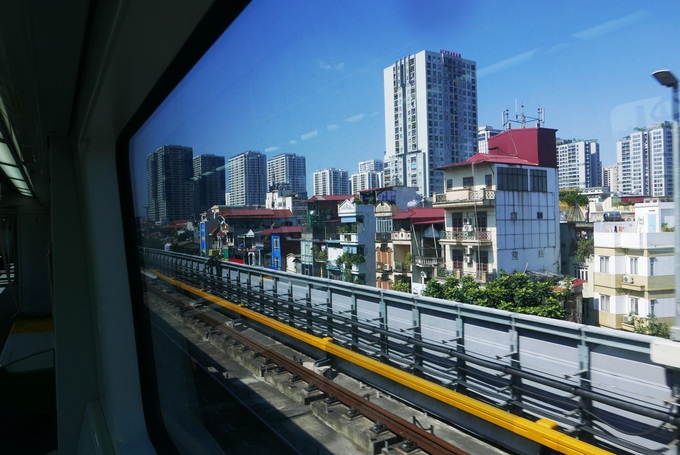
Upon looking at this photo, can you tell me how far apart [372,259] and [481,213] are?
220 millimetres

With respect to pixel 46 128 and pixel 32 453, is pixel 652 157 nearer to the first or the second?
pixel 46 128

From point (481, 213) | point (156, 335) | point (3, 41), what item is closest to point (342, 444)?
point (481, 213)

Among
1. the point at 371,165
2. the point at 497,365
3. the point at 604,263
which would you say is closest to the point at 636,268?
the point at 604,263

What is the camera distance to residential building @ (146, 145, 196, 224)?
1.54 metres

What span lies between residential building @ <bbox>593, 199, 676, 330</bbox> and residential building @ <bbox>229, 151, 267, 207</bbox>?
0.72 meters

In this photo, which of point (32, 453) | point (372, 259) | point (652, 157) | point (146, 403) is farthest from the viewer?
point (32, 453)

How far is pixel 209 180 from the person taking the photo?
139 centimetres

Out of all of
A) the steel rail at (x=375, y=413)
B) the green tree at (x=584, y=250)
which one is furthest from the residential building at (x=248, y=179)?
the green tree at (x=584, y=250)

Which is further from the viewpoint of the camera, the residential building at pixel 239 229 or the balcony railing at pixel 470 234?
the residential building at pixel 239 229

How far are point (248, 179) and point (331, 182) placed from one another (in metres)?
0.39

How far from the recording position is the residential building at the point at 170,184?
1.54m

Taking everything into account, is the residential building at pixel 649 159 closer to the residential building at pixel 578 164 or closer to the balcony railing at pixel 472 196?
the residential building at pixel 578 164

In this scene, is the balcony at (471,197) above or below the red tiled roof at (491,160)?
below

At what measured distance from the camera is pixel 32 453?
278 cm
